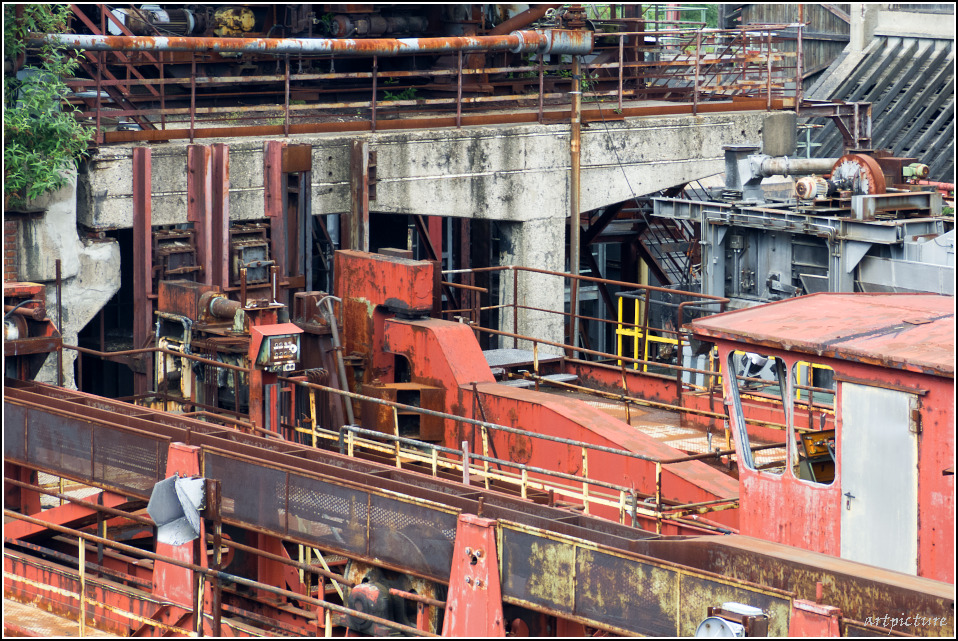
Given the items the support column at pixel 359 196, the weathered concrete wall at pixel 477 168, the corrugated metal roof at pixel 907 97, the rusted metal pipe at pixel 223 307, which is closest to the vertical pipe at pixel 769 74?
the weathered concrete wall at pixel 477 168

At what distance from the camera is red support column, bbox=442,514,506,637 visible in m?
9.72

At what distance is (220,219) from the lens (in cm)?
1903

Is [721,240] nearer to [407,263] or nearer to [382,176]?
[382,176]

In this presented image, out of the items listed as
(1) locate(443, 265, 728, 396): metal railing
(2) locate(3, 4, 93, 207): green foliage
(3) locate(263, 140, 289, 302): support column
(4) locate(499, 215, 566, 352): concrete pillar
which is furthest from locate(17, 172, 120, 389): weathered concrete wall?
(4) locate(499, 215, 566, 352): concrete pillar

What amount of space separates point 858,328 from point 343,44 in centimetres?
1223

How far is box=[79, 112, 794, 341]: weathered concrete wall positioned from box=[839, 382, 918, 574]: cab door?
1134cm

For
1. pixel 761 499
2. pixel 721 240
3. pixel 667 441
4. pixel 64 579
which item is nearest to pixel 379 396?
pixel 667 441

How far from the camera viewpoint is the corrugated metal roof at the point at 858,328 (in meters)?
9.52

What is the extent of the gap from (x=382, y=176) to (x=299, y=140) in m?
1.39

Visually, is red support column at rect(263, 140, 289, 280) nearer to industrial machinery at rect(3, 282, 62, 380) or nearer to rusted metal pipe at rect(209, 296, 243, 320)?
rusted metal pipe at rect(209, 296, 243, 320)

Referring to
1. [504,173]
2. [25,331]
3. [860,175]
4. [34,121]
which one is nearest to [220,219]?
[34,121]

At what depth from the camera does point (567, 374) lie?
1839cm

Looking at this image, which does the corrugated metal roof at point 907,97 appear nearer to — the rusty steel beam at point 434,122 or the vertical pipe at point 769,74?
the vertical pipe at point 769,74

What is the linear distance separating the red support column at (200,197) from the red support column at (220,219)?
0.06m
